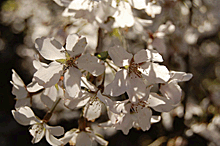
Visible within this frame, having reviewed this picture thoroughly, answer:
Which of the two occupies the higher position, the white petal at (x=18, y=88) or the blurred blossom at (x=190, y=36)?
the white petal at (x=18, y=88)

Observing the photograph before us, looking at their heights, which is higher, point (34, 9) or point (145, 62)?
point (145, 62)

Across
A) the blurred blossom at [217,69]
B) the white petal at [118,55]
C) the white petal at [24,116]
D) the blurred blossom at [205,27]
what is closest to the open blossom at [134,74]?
the white petal at [118,55]

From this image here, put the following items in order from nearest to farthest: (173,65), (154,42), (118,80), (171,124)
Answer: (118,80) < (154,42) < (173,65) < (171,124)

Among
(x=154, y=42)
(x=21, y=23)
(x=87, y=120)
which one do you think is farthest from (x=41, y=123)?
(x=21, y=23)

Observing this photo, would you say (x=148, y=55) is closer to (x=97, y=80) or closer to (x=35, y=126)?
(x=97, y=80)

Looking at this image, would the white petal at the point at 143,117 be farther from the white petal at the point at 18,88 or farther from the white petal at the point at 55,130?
the white petal at the point at 18,88

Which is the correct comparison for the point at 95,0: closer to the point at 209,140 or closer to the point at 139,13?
the point at 139,13

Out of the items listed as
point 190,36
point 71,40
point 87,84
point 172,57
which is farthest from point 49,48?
point 190,36

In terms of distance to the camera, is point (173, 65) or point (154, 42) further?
point (173, 65)
